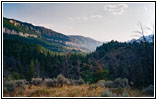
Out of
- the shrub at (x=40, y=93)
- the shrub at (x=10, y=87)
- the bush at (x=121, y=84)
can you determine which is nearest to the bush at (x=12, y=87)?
the shrub at (x=10, y=87)

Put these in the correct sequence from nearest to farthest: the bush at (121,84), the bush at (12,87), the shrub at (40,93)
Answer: the shrub at (40,93) < the bush at (12,87) < the bush at (121,84)

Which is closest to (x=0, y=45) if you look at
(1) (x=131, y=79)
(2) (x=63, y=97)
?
(2) (x=63, y=97)

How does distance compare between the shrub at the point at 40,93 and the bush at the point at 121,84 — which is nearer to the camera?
the shrub at the point at 40,93

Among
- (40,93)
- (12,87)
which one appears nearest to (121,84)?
(40,93)

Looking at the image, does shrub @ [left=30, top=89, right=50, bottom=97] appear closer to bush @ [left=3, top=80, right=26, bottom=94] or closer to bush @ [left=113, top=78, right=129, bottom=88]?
bush @ [left=3, top=80, right=26, bottom=94]

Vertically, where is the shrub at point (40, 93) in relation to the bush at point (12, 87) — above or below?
below

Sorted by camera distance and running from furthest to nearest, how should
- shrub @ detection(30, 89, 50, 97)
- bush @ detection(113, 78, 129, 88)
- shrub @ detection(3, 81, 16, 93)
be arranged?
bush @ detection(113, 78, 129, 88), shrub @ detection(3, 81, 16, 93), shrub @ detection(30, 89, 50, 97)

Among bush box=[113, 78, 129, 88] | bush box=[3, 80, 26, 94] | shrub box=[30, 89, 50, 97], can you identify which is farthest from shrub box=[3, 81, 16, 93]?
bush box=[113, 78, 129, 88]

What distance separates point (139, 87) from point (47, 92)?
12.9 ft

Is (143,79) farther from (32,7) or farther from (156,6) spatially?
(32,7)

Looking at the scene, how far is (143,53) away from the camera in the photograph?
869 centimetres

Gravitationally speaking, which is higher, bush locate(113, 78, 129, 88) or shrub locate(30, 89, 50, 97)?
bush locate(113, 78, 129, 88)

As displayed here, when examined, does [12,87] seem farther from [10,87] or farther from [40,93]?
[40,93]

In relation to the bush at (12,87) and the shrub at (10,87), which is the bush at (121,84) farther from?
the shrub at (10,87)
